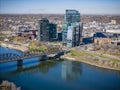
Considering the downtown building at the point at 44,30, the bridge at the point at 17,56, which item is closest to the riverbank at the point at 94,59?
the bridge at the point at 17,56

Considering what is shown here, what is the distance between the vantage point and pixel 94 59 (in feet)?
24.1

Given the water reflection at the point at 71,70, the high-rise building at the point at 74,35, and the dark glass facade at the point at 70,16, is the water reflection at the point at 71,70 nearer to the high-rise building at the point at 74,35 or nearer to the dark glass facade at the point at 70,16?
the high-rise building at the point at 74,35

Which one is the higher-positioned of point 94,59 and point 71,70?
point 94,59

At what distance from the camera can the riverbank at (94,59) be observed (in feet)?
22.0

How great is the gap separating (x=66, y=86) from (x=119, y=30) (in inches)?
287

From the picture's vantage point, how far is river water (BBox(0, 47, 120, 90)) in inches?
209

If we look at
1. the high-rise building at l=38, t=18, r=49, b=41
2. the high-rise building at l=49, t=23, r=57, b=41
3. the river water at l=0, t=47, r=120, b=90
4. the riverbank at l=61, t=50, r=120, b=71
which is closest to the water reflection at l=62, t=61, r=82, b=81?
the river water at l=0, t=47, r=120, b=90

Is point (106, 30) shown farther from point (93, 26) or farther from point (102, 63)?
point (102, 63)

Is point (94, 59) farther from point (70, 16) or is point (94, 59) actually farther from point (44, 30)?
point (70, 16)

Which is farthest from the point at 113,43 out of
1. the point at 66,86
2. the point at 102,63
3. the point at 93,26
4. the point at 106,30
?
the point at 93,26

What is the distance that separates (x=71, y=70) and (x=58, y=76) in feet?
2.63

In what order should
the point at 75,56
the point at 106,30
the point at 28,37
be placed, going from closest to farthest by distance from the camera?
the point at 75,56 < the point at 28,37 < the point at 106,30

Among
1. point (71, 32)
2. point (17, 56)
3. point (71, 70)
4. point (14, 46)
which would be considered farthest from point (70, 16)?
point (71, 70)

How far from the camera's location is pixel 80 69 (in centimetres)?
685
